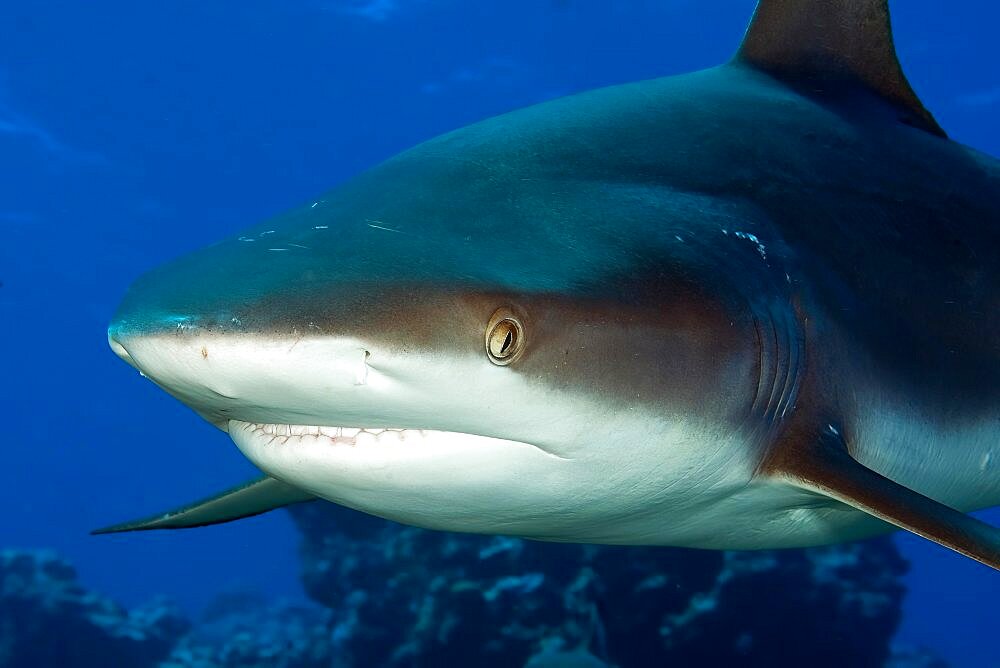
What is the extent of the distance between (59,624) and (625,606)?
9268 millimetres

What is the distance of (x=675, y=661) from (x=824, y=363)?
6689 millimetres

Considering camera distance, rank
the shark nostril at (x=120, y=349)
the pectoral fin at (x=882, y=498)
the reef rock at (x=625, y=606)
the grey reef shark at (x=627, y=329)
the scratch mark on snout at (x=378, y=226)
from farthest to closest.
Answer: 1. the reef rock at (x=625, y=606)
2. the pectoral fin at (x=882, y=498)
3. the scratch mark on snout at (x=378, y=226)
4. the shark nostril at (x=120, y=349)
5. the grey reef shark at (x=627, y=329)

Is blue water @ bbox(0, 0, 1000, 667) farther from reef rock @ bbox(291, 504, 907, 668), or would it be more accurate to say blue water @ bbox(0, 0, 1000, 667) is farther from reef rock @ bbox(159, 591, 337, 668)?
reef rock @ bbox(159, 591, 337, 668)

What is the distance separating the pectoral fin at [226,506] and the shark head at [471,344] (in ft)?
3.74

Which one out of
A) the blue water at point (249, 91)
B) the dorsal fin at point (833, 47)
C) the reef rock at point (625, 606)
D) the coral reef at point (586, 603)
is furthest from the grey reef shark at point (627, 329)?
the blue water at point (249, 91)

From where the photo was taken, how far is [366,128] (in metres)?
36.8

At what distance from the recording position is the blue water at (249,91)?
92.0 feet

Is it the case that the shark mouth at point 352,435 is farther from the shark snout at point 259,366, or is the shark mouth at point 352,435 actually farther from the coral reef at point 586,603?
the coral reef at point 586,603

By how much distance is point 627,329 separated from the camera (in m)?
1.95

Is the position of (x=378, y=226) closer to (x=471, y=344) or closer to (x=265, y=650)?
(x=471, y=344)

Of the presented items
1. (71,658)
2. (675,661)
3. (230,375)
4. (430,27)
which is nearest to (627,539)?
(230,375)

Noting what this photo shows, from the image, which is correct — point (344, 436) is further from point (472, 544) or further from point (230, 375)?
point (472, 544)

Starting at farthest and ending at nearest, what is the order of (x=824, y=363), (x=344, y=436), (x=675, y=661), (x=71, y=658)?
(x=71, y=658) → (x=675, y=661) → (x=824, y=363) → (x=344, y=436)

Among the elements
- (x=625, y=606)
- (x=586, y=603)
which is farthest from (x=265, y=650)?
(x=625, y=606)
